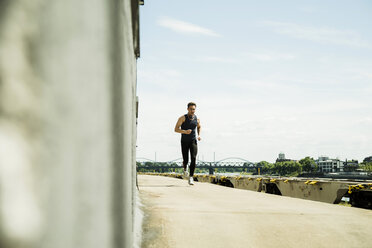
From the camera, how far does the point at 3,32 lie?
38cm

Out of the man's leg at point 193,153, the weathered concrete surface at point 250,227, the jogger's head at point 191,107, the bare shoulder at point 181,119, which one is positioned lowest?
the weathered concrete surface at point 250,227

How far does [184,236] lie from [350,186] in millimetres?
4336

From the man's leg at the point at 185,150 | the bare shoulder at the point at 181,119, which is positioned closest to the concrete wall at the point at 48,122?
the bare shoulder at the point at 181,119

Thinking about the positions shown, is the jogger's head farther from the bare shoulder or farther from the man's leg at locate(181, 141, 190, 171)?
the man's leg at locate(181, 141, 190, 171)

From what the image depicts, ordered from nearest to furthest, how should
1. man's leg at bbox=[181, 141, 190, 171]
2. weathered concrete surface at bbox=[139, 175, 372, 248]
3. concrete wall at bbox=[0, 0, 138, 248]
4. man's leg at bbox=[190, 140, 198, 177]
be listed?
concrete wall at bbox=[0, 0, 138, 248]
weathered concrete surface at bbox=[139, 175, 372, 248]
man's leg at bbox=[190, 140, 198, 177]
man's leg at bbox=[181, 141, 190, 171]

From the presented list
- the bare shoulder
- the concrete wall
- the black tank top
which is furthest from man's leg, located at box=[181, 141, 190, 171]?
the concrete wall

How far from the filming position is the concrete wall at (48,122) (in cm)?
38

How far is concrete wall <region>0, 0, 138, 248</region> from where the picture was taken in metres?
0.38

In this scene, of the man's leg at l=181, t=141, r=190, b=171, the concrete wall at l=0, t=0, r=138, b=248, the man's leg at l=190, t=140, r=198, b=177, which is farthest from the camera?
the man's leg at l=181, t=141, r=190, b=171

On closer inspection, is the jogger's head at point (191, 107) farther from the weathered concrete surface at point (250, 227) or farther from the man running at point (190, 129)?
the weathered concrete surface at point (250, 227)

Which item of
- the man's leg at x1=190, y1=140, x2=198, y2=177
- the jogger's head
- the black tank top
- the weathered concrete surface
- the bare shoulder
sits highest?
the jogger's head

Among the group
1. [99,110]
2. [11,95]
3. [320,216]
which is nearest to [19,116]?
[11,95]

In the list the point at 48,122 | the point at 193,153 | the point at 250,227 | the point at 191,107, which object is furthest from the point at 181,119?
the point at 48,122

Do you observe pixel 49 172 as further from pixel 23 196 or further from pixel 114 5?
pixel 114 5
